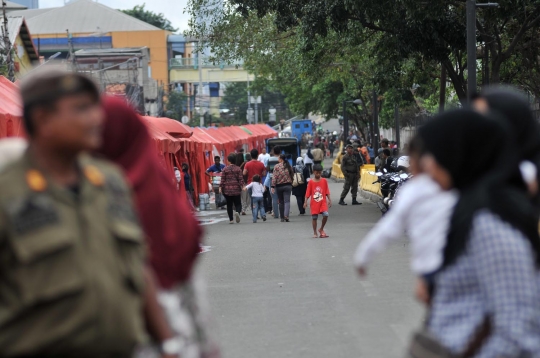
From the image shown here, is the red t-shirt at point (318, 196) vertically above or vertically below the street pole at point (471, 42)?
→ below

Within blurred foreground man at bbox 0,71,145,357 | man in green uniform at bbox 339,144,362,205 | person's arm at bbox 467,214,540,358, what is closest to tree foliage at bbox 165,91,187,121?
man in green uniform at bbox 339,144,362,205

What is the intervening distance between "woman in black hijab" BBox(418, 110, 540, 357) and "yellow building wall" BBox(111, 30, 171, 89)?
93.3m

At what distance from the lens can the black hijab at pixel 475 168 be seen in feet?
12.0

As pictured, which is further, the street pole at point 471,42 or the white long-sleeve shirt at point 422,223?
the street pole at point 471,42

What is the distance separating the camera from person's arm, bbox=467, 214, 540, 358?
356cm

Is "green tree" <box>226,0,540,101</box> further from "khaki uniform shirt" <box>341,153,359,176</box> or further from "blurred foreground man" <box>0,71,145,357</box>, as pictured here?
"blurred foreground man" <box>0,71,145,357</box>

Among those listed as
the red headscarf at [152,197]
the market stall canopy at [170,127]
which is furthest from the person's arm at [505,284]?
the market stall canopy at [170,127]

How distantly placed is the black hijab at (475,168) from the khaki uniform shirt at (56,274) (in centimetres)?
127

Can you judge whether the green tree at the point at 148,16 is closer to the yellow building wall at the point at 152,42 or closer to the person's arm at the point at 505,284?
the yellow building wall at the point at 152,42

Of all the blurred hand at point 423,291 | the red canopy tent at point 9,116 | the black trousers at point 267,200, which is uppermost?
the red canopy tent at point 9,116

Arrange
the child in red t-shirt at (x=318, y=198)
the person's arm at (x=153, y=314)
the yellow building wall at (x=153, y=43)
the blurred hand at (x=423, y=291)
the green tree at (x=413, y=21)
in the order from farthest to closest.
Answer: the yellow building wall at (x=153, y=43), the green tree at (x=413, y=21), the child in red t-shirt at (x=318, y=198), the blurred hand at (x=423, y=291), the person's arm at (x=153, y=314)

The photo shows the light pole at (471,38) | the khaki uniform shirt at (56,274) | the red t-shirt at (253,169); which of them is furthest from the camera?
the red t-shirt at (253,169)

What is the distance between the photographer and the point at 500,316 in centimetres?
356

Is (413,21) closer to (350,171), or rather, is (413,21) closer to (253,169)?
(253,169)
